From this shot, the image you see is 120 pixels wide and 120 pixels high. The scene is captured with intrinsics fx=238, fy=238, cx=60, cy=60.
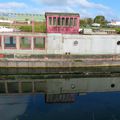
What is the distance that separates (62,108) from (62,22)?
19452mm

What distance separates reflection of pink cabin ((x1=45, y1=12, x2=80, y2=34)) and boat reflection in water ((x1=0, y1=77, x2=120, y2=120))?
438 inches

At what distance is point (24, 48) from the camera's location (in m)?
36.2

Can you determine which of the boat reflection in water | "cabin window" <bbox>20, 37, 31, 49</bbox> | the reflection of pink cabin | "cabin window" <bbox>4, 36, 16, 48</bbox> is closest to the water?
the boat reflection in water

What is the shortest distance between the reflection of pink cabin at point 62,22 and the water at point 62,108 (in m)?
15.9

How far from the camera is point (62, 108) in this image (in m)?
19.5

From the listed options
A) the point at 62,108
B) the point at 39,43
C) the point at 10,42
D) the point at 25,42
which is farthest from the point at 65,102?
the point at 10,42

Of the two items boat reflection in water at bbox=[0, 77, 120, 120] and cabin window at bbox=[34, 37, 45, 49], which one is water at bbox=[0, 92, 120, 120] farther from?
cabin window at bbox=[34, 37, 45, 49]

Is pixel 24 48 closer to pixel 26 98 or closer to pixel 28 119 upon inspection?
pixel 26 98

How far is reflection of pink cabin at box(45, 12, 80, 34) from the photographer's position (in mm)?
35938

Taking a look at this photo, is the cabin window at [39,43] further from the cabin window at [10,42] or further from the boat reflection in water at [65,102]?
the boat reflection in water at [65,102]

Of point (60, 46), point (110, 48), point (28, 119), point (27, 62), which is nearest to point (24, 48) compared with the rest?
point (27, 62)

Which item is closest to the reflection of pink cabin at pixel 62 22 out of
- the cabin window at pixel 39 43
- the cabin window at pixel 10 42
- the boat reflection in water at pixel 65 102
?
the cabin window at pixel 39 43

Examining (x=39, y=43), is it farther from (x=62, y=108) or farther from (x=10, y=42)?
(x=62, y=108)

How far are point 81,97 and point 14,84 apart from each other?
8627 mm
